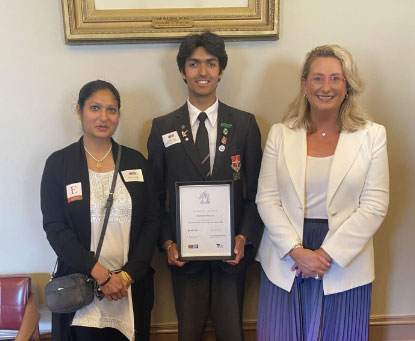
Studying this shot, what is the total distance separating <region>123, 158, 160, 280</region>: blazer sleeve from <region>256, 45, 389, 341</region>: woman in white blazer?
509 mm

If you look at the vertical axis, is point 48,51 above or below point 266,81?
above

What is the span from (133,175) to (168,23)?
888 millimetres

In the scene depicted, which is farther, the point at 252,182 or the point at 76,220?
the point at 252,182

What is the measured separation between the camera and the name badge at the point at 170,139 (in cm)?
191

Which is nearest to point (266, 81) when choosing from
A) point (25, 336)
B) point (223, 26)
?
point (223, 26)

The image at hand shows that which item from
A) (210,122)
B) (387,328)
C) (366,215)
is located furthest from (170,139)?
(387,328)

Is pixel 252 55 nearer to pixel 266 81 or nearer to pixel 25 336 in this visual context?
pixel 266 81

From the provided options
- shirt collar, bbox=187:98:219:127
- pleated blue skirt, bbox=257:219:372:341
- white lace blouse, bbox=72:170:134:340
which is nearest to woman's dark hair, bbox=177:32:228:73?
shirt collar, bbox=187:98:219:127

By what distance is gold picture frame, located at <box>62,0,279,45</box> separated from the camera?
207cm

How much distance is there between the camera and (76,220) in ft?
5.64

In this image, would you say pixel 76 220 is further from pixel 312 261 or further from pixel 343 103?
pixel 343 103

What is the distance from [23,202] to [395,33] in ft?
7.81

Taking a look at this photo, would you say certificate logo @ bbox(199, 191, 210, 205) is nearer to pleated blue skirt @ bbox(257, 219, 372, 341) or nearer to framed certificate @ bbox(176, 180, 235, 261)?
framed certificate @ bbox(176, 180, 235, 261)

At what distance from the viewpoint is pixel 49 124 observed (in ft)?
7.18
